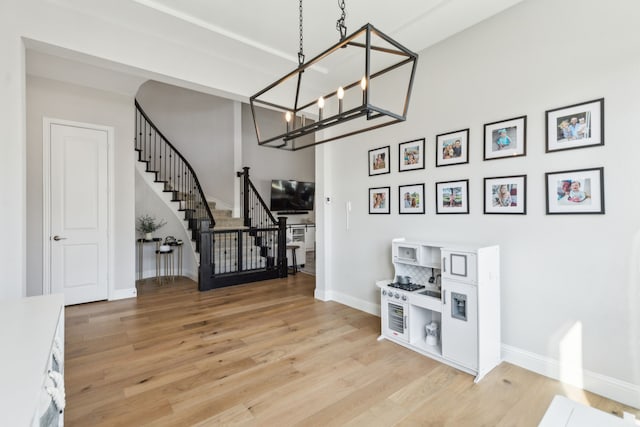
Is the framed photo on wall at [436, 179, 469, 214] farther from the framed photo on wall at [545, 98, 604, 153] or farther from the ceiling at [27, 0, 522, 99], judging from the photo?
the ceiling at [27, 0, 522, 99]

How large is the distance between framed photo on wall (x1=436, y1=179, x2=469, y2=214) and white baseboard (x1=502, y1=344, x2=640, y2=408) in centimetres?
129

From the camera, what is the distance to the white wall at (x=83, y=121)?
13.5ft

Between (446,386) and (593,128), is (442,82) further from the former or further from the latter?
(446,386)

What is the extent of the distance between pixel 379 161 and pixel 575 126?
1925 millimetres

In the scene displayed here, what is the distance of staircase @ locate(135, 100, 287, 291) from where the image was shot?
5316mm

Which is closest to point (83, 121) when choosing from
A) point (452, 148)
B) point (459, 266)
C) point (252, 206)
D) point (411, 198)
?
point (252, 206)

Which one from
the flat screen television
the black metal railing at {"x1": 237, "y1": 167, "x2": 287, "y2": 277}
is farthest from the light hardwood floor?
the flat screen television

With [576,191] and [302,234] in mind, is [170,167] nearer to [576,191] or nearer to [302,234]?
[302,234]

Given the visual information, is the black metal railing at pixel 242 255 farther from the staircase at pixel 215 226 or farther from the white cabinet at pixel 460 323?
the white cabinet at pixel 460 323

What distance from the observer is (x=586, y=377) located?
7.52 feet

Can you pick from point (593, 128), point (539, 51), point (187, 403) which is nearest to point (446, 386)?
point (187, 403)

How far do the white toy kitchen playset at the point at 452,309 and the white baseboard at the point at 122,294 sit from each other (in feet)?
12.7

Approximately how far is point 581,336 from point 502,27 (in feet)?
8.57

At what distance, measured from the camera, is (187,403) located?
2143mm
